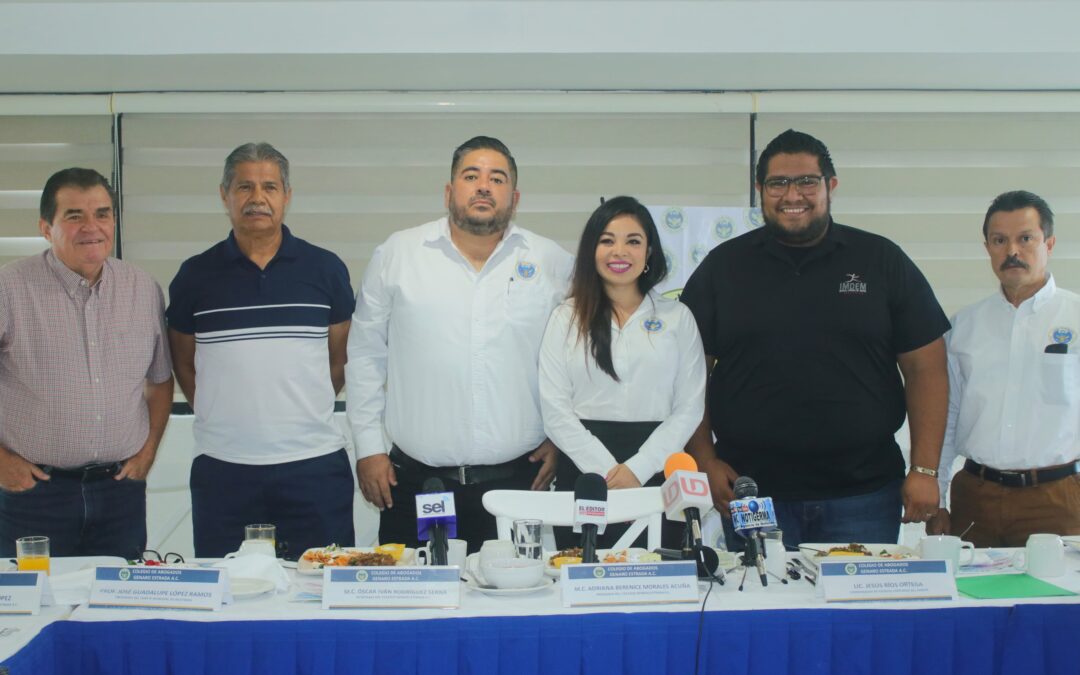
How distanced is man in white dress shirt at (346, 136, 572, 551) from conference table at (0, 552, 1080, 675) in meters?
1.04

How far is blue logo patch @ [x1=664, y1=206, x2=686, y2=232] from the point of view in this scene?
15.2ft

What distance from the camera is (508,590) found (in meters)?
2.08

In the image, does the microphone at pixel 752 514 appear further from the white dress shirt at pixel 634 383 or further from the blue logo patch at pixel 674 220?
the blue logo patch at pixel 674 220

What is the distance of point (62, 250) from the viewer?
10.2ft

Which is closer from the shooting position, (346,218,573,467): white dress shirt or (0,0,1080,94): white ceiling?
(346,218,573,467): white dress shirt

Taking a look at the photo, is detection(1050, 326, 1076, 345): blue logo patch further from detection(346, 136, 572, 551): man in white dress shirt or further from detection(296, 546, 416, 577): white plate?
detection(296, 546, 416, 577): white plate

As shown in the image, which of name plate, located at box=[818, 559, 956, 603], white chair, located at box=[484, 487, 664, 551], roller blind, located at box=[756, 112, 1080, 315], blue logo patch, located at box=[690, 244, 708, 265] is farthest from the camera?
roller blind, located at box=[756, 112, 1080, 315]

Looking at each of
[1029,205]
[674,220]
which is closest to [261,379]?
[674,220]

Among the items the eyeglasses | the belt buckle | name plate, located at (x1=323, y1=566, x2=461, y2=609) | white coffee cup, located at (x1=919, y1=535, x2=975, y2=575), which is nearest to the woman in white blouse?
the eyeglasses

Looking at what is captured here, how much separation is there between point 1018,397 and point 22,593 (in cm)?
288

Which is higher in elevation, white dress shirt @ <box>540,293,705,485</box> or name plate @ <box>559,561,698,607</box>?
white dress shirt @ <box>540,293,705,485</box>

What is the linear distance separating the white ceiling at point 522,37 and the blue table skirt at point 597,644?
281 cm

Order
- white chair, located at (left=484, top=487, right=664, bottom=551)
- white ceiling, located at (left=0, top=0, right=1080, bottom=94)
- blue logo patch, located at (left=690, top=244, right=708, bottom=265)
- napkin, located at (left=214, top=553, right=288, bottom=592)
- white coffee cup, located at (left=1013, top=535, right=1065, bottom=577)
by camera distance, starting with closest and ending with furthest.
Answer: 1. napkin, located at (left=214, top=553, right=288, bottom=592)
2. white coffee cup, located at (left=1013, top=535, right=1065, bottom=577)
3. white chair, located at (left=484, top=487, right=664, bottom=551)
4. white ceiling, located at (left=0, top=0, right=1080, bottom=94)
5. blue logo patch, located at (left=690, top=244, right=708, bottom=265)

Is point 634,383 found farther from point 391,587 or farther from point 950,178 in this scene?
point 950,178
